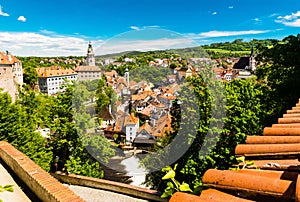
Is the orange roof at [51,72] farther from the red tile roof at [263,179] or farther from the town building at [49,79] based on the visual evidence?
the red tile roof at [263,179]

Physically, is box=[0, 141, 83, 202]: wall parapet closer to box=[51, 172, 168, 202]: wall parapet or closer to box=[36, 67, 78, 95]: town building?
box=[51, 172, 168, 202]: wall parapet

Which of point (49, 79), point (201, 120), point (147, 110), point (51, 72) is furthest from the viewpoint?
point (51, 72)

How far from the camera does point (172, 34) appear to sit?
1074 cm

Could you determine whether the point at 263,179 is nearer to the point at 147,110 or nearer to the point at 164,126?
the point at 164,126

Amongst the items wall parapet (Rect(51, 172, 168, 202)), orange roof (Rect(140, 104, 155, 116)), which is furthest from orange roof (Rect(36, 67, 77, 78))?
wall parapet (Rect(51, 172, 168, 202))

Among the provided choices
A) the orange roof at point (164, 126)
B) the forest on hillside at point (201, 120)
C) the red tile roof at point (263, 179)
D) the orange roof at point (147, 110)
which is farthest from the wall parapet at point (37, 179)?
the orange roof at point (147, 110)

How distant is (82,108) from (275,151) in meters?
11.2

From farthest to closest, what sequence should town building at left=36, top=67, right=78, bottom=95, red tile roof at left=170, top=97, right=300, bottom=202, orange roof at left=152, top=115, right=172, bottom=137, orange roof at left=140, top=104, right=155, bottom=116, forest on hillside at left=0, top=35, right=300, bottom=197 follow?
town building at left=36, top=67, right=78, bottom=95 → orange roof at left=140, top=104, right=155, bottom=116 → orange roof at left=152, top=115, right=172, bottom=137 → forest on hillside at left=0, top=35, right=300, bottom=197 → red tile roof at left=170, top=97, right=300, bottom=202

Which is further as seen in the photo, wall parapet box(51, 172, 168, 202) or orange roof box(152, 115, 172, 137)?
orange roof box(152, 115, 172, 137)

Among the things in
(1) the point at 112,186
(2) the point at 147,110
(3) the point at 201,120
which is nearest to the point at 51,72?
(2) the point at 147,110

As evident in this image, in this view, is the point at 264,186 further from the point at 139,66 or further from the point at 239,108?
the point at 139,66

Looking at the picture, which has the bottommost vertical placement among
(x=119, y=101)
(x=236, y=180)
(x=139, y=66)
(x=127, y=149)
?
(x=127, y=149)

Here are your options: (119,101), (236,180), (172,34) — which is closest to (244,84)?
(172,34)

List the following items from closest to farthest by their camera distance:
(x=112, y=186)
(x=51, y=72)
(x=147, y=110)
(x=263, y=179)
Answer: (x=263, y=179) → (x=112, y=186) → (x=147, y=110) → (x=51, y=72)
